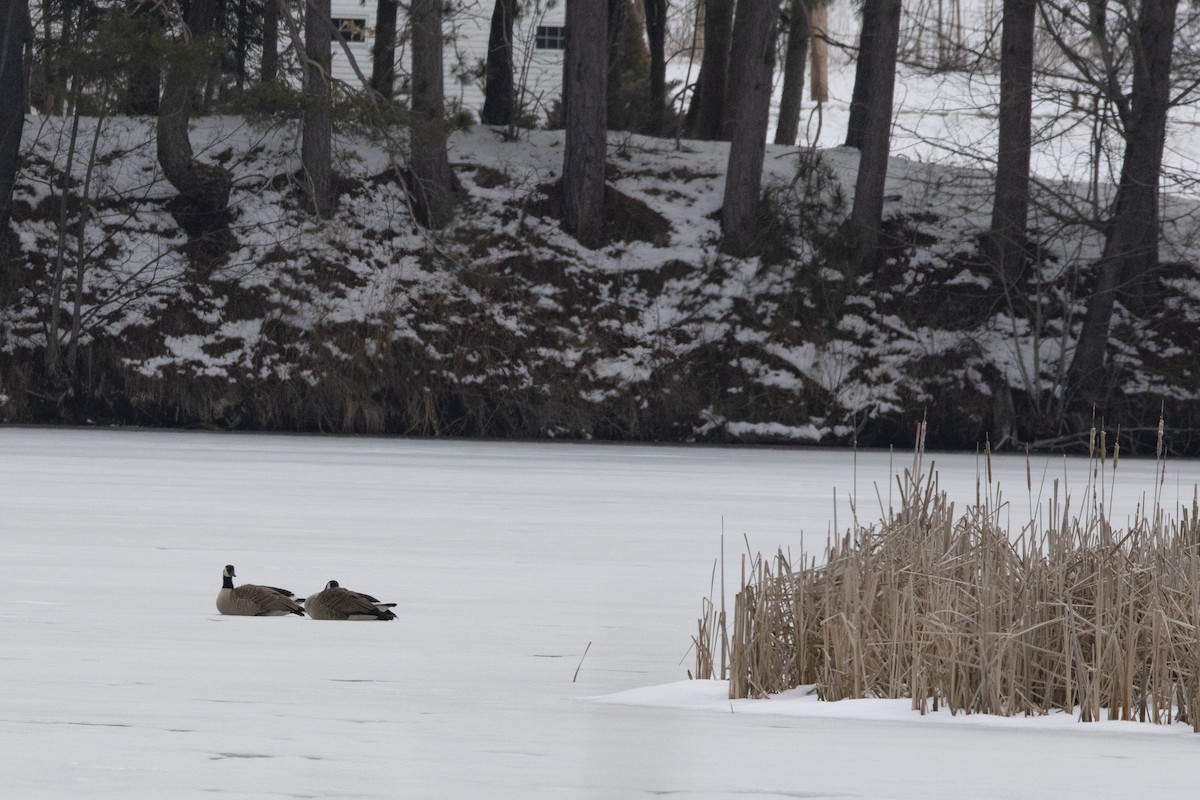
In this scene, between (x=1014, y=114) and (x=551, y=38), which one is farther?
(x=551, y=38)

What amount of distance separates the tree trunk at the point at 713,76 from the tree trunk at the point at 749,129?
3.08 meters

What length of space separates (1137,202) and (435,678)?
16667 millimetres

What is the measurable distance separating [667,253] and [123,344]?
663cm

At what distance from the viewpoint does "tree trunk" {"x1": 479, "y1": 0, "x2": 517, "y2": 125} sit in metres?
25.2

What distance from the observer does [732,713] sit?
4812 millimetres

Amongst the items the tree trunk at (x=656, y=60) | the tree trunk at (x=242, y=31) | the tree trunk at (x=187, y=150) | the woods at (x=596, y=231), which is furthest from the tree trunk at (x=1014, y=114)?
the tree trunk at (x=242, y=31)

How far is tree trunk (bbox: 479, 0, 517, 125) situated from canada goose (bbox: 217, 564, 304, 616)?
1889 centimetres

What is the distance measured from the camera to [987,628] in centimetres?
494

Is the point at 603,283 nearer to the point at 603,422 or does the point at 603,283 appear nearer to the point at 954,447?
the point at 603,422

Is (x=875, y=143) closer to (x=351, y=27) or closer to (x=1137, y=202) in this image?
(x=1137, y=202)

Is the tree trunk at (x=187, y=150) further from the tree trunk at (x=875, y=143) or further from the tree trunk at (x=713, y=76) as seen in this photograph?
the tree trunk at (x=875, y=143)

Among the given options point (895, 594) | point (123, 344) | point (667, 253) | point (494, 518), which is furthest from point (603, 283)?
point (895, 594)

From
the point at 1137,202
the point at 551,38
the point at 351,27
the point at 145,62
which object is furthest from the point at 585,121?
the point at 551,38

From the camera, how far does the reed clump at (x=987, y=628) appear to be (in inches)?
189
